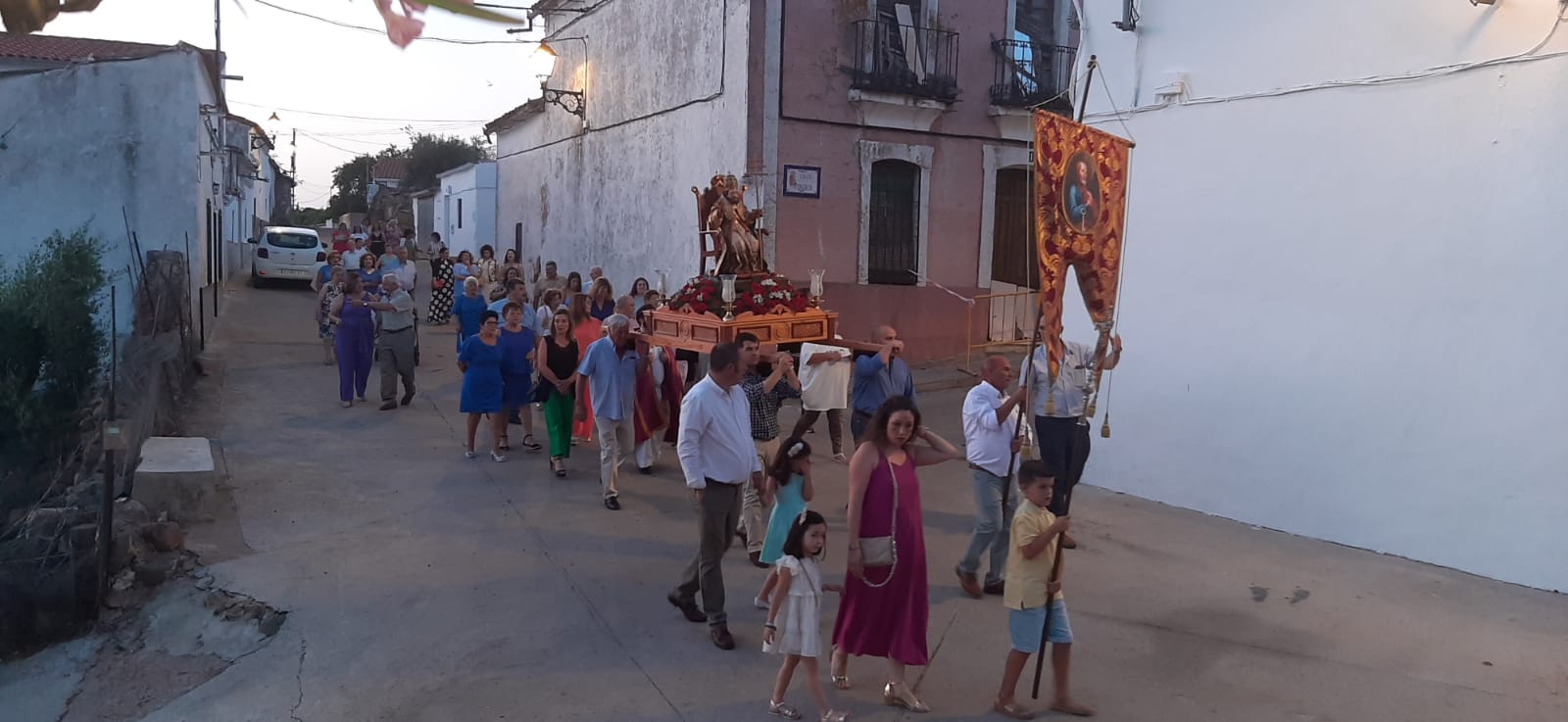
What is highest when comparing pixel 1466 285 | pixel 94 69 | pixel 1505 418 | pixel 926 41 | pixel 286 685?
pixel 926 41

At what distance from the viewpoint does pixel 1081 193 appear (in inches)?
232

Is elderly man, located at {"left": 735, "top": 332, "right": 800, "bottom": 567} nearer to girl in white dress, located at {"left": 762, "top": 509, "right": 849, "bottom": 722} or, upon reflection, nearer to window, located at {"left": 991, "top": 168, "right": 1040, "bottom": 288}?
→ girl in white dress, located at {"left": 762, "top": 509, "right": 849, "bottom": 722}

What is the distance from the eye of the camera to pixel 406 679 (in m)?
5.61

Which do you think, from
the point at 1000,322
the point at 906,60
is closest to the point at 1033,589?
the point at 906,60

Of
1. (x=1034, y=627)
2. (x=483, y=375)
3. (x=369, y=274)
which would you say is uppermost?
(x=369, y=274)

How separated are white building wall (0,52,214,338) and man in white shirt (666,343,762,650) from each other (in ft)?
37.9

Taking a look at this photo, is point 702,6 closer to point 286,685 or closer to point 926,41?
point 926,41

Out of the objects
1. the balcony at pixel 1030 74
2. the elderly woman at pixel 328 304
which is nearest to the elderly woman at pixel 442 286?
the elderly woman at pixel 328 304

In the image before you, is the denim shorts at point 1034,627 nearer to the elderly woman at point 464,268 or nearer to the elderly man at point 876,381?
the elderly man at point 876,381

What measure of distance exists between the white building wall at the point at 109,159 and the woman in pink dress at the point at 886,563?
12.7 metres

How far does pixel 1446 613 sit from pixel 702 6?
39.9 feet

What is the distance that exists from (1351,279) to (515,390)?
7147 millimetres

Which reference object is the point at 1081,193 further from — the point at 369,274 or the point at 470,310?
the point at 369,274

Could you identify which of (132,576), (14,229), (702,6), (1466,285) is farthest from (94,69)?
(1466,285)
